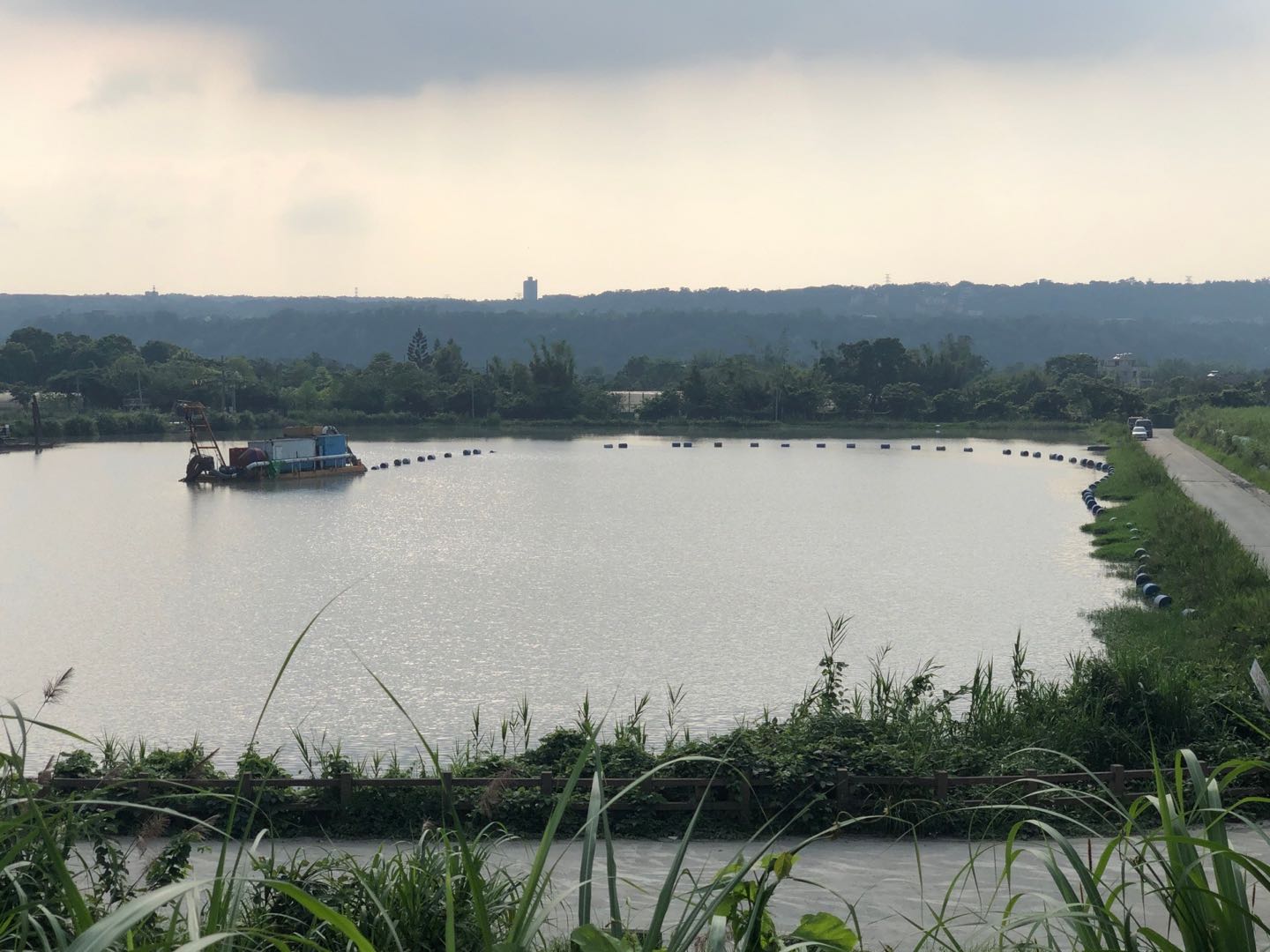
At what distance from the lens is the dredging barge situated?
49.5 meters

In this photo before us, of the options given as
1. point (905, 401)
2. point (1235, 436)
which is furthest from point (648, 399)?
point (1235, 436)

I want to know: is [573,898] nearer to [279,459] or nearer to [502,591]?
[502,591]

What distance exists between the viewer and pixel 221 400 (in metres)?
87.9

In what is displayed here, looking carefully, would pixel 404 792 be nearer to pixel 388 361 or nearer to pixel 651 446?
pixel 651 446

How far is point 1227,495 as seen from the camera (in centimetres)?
3416

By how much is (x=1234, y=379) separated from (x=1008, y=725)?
4663 inches

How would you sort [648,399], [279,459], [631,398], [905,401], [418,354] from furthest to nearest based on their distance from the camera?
[418,354]
[631,398]
[648,399]
[905,401]
[279,459]

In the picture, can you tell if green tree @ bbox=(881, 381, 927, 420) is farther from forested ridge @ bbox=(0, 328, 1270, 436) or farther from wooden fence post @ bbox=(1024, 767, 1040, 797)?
wooden fence post @ bbox=(1024, 767, 1040, 797)

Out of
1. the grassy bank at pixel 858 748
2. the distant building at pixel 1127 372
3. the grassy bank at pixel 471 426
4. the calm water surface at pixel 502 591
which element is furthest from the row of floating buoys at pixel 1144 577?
the distant building at pixel 1127 372

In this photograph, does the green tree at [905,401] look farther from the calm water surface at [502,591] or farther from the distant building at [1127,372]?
the distant building at [1127,372]

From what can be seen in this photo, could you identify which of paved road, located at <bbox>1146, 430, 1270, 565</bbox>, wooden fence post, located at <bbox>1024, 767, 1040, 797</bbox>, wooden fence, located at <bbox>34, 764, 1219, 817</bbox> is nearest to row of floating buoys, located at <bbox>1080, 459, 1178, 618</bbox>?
paved road, located at <bbox>1146, 430, 1270, 565</bbox>

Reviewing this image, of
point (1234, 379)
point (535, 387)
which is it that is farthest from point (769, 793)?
point (1234, 379)

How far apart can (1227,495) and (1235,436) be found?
62.2 ft

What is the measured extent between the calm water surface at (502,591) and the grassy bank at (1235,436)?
5310 mm
